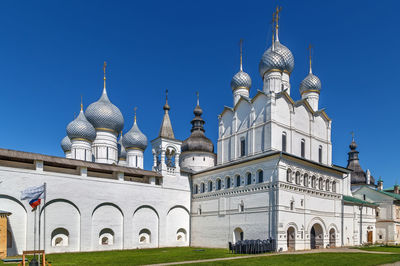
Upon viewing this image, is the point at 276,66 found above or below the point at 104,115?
above

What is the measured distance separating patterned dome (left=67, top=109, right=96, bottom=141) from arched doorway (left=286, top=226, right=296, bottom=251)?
21.9 metres

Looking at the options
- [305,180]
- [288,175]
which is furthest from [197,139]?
[288,175]

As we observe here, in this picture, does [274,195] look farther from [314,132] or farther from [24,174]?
[24,174]

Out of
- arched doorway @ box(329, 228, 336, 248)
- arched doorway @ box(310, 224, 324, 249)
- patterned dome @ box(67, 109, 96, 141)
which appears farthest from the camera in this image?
patterned dome @ box(67, 109, 96, 141)

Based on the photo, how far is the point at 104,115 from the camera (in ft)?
121

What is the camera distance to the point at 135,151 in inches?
1604

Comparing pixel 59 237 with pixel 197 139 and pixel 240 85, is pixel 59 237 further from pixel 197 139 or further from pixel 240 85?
pixel 240 85

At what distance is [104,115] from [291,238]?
23250 millimetres

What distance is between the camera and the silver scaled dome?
3122 cm

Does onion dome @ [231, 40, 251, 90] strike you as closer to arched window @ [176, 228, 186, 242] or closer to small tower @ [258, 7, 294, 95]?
small tower @ [258, 7, 294, 95]

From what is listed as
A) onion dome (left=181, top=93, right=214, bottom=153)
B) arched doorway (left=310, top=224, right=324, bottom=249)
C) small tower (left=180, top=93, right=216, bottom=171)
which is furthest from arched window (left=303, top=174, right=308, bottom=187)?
onion dome (left=181, top=93, right=214, bottom=153)

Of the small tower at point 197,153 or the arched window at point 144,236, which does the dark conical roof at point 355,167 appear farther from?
the arched window at point 144,236

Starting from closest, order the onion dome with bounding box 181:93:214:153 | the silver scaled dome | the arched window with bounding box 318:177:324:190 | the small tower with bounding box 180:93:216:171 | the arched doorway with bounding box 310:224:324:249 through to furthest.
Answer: the arched doorway with bounding box 310:224:324:249 < the arched window with bounding box 318:177:324:190 < the silver scaled dome < the small tower with bounding box 180:93:216:171 < the onion dome with bounding box 181:93:214:153

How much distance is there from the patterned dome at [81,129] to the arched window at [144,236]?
1200 centimetres
